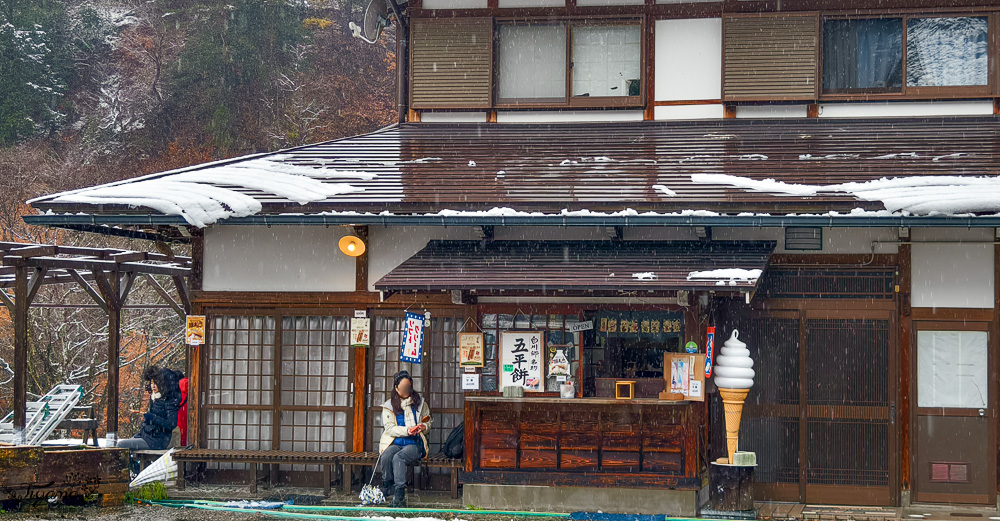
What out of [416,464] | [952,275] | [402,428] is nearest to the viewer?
[952,275]

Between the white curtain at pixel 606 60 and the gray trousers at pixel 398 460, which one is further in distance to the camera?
the white curtain at pixel 606 60

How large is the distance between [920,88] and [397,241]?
6.44 metres

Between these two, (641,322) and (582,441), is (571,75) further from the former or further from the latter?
(582,441)

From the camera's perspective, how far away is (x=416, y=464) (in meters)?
10.2

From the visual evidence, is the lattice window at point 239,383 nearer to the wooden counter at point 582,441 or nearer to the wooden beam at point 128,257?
the wooden beam at point 128,257

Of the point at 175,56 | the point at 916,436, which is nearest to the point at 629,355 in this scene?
the point at 916,436

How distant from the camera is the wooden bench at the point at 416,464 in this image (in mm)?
10219

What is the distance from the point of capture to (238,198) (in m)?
10.1

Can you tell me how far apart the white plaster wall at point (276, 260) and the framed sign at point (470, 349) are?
1.45 m

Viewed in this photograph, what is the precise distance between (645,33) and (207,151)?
74.0 ft

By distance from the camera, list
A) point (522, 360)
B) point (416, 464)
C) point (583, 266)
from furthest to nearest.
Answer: point (522, 360) < point (416, 464) < point (583, 266)

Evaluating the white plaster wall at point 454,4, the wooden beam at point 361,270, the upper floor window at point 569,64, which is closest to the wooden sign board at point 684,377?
the wooden beam at point 361,270

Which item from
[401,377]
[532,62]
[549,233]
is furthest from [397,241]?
[532,62]

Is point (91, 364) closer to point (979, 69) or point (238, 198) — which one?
point (238, 198)
